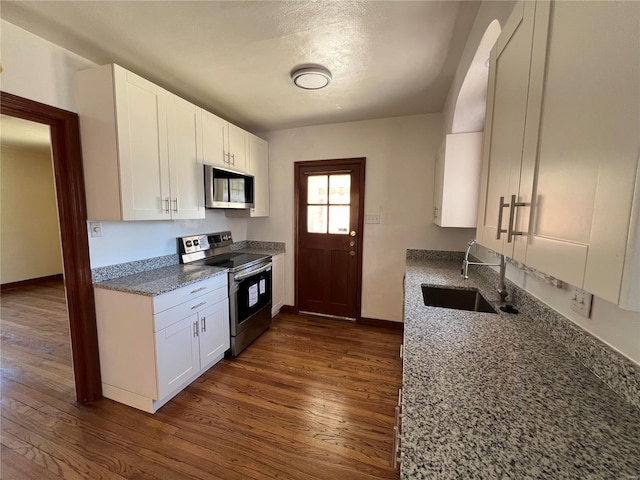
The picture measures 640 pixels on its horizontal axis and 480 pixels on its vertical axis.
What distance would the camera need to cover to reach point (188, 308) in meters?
2.00

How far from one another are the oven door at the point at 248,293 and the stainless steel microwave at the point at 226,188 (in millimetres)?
725

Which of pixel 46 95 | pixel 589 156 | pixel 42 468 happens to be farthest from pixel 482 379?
pixel 46 95

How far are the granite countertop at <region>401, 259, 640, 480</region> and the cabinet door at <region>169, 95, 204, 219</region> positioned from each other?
81.6 inches

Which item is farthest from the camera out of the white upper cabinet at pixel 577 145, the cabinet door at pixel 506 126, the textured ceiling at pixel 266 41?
the textured ceiling at pixel 266 41

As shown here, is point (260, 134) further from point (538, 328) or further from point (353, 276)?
point (538, 328)

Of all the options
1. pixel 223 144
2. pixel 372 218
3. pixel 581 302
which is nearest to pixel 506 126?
pixel 581 302

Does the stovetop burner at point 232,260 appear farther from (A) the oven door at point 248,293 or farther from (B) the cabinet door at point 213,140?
(B) the cabinet door at point 213,140

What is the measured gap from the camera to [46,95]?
5.44ft

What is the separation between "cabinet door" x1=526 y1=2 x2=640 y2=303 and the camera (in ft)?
1.41

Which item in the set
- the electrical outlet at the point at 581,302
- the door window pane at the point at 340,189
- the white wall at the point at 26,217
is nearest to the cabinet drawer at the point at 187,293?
the door window pane at the point at 340,189

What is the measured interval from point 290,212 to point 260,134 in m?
1.16

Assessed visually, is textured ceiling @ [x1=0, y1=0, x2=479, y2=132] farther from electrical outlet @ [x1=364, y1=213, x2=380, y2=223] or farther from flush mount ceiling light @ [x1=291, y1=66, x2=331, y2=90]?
electrical outlet @ [x1=364, y1=213, x2=380, y2=223]

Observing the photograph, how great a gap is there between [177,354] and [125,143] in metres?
1.54

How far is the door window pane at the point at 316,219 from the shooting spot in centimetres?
338
